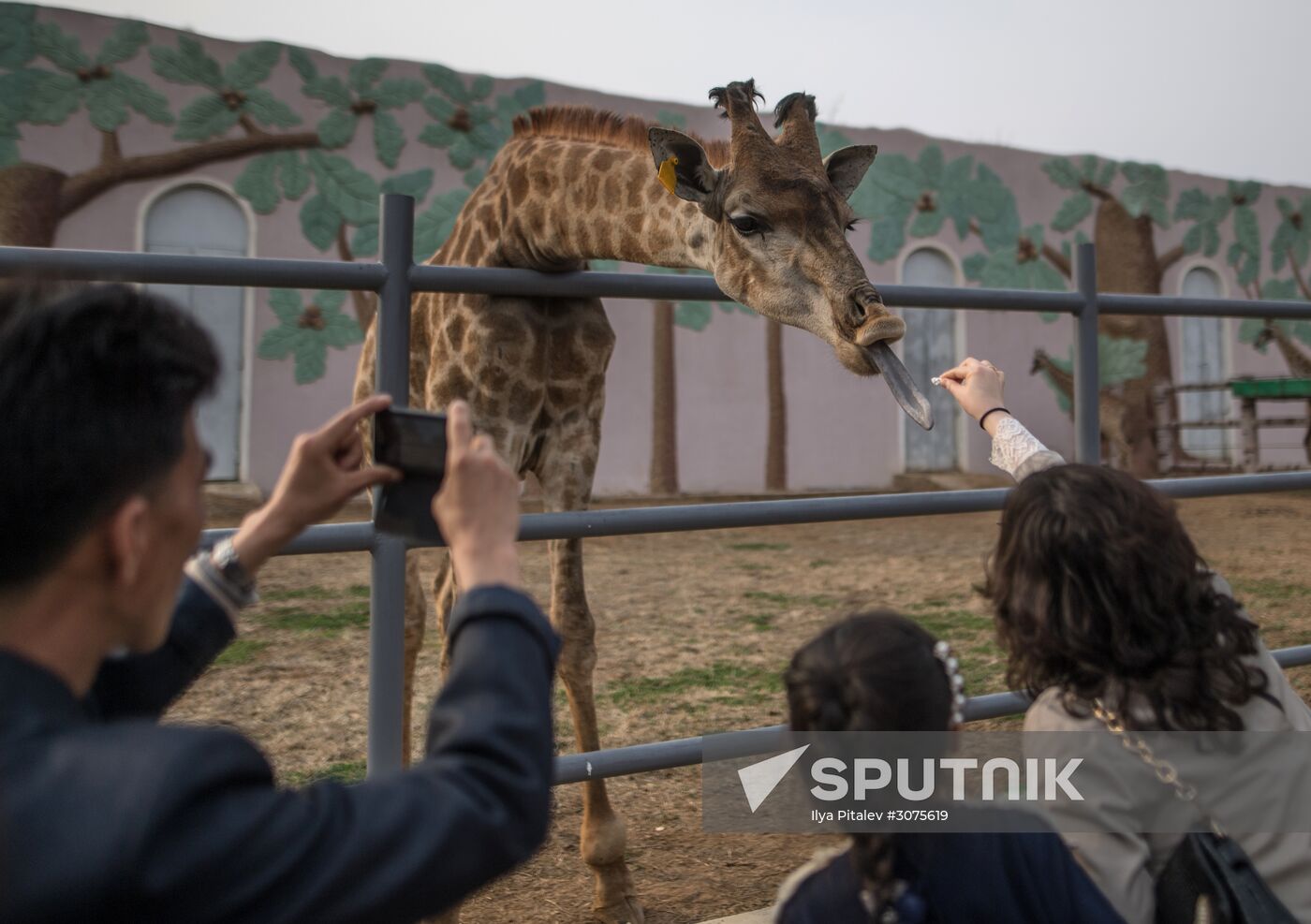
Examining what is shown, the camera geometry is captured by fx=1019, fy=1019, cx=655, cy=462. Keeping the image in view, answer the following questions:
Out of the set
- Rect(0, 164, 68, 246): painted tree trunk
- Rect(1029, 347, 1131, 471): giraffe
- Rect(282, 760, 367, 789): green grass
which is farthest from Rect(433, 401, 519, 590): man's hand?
Rect(1029, 347, 1131, 471): giraffe

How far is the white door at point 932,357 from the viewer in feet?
38.8

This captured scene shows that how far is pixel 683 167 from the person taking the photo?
240 centimetres

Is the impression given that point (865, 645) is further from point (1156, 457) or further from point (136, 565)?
point (1156, 457)

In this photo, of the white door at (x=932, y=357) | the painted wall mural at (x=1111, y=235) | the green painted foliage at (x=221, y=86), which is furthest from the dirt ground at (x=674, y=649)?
the painted wall mural at (x=1111, y=235)

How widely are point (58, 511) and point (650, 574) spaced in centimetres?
611

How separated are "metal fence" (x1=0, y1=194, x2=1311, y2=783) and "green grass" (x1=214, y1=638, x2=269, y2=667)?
286 centimetres

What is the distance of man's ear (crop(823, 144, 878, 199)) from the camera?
2.59m

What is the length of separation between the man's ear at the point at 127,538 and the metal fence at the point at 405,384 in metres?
0.78

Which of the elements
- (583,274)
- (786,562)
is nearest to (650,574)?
(786,562)

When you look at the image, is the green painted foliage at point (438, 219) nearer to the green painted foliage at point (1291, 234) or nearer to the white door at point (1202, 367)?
the white door at point (1202, 367)

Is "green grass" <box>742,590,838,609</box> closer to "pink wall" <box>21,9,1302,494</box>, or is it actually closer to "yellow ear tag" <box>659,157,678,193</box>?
"yellow ear tag" <box>659,157,678,193</box>

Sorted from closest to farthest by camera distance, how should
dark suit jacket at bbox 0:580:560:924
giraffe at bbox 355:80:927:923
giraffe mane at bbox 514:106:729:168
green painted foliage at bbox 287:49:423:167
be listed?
dark suit jacket at bbox 0:580:560:924 < giraffe at bbox 355:80:927:923 < giraffe mane at bbox 514:106:729:168 < green painted foliage at bbox 287:49:423:167

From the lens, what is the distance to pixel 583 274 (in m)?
2.08

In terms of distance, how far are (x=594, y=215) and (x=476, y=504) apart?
1804mm
